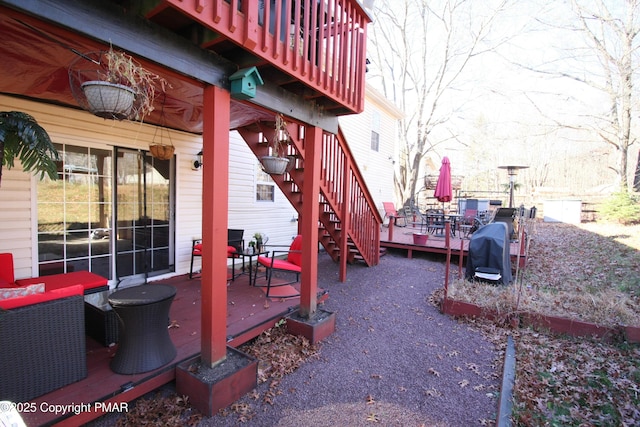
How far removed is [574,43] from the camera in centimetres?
1303

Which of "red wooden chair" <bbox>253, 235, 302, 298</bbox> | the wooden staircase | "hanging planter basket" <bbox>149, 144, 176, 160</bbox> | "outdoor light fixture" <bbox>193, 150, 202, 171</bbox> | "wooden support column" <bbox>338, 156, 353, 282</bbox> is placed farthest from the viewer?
"wooden support column" <bbox>338, 156, 353, 282</bbox>

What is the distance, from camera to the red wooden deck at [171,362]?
1.96 m

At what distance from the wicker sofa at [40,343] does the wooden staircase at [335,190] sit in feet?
9.79

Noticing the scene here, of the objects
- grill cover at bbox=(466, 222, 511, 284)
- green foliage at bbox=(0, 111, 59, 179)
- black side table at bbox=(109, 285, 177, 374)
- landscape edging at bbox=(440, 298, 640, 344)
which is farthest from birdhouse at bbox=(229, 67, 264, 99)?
grill cover at bbox=(466, 222, 511, 284)

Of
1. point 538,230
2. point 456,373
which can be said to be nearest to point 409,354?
point 456,373

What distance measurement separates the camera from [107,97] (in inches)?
75.8

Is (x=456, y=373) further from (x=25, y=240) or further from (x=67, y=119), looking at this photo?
(x=67, y=119)

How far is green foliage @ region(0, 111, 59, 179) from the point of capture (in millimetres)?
2121

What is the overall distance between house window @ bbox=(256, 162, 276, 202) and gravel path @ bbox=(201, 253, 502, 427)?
9.67 ft

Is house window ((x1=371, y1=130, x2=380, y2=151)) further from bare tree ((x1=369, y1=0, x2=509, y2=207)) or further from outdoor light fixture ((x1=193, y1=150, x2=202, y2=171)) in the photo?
outdoor light fixture ((x1=193, y1=150, x2=202, y2=171))

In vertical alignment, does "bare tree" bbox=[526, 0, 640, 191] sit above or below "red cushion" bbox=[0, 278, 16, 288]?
above

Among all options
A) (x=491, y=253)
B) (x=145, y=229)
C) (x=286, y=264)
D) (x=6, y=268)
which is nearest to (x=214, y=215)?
(x=286, y=264)

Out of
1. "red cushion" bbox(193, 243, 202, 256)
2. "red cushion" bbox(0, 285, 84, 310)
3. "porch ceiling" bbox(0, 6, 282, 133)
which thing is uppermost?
"porch ceiling" bbox(0, 6, 282, 133)

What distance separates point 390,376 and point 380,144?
1061 cm
